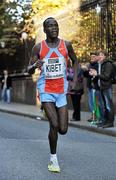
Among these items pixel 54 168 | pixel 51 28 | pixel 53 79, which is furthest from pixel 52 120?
pixel 51 28

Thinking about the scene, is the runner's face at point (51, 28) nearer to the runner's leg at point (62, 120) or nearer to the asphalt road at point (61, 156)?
the runner's leg at point (62, 120)

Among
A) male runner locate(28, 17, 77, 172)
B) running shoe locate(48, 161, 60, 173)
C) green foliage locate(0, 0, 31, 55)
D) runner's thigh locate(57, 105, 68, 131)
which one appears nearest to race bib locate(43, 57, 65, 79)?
male runner locate(28, 17, 77, 172)

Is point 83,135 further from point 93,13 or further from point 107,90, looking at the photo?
point 93,13

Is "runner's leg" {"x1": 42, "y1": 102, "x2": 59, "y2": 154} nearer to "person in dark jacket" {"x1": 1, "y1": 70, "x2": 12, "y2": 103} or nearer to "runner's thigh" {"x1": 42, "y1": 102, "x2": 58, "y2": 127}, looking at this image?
"runner's thigh" {"x1": 42, "y1": 102, "x2": 58, "y2": 127}

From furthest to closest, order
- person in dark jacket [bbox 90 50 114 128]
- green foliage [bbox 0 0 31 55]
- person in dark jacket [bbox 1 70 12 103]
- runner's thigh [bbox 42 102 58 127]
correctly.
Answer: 1. green foliage [bbox 0 0 31 55]
2. person in dark jacket [bbox 1 70 12 103]
3. person in dark jacket [bbox 90 50 114 128]
4. runner's thigh [bbox 42 102 58 127]

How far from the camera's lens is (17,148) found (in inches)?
377

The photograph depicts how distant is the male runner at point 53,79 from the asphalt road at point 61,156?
38 cm

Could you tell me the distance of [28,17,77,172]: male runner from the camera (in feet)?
23.2

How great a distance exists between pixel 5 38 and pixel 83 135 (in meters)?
18.5

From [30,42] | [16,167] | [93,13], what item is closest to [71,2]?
[93,13]

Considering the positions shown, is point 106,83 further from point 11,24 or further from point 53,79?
point 11,24

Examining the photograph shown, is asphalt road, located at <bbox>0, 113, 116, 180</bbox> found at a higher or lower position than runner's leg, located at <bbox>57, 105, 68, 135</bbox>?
lower

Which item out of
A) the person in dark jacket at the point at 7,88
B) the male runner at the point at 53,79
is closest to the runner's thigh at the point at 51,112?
the male runner at the point at 53,79

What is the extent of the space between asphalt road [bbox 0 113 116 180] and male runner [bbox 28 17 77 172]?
0.38 metres
